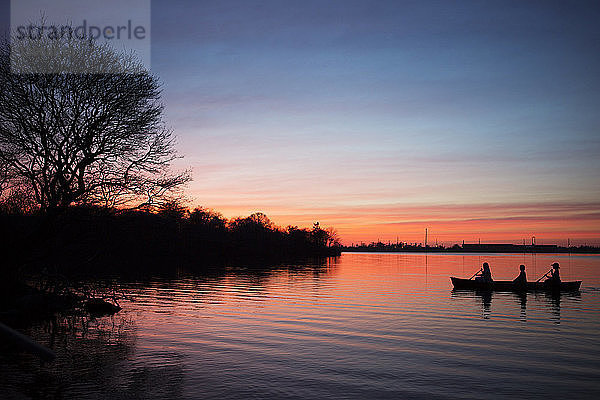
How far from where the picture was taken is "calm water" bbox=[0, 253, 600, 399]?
1312 centimetres

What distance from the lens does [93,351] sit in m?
17.5

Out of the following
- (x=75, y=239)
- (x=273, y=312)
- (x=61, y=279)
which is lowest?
(x=273, y=312)

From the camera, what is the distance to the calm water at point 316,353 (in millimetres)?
13125

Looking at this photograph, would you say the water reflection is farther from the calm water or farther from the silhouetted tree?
the silhouetted tree

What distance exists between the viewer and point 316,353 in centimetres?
1769

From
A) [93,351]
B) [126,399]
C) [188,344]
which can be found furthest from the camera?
[188,344]

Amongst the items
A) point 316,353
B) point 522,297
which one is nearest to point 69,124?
point 316,353

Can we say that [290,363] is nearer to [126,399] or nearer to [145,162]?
[126,399]

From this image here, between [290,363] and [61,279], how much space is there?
15286mm

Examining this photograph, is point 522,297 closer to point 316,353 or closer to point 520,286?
point 520,286

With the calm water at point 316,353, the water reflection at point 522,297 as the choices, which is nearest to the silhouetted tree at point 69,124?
the calm water at point 316,353

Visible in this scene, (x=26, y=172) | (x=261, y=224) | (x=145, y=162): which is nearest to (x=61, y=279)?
(x=26, y=172)

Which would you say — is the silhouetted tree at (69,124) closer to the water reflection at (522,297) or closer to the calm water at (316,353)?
the calm water at (316,353)

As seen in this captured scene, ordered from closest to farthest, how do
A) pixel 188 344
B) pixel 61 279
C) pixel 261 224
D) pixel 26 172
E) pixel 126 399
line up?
pixel 126 399 → pixel 188 344 → pixel 26 172 → pixel 61 279 → pixel 261 224
